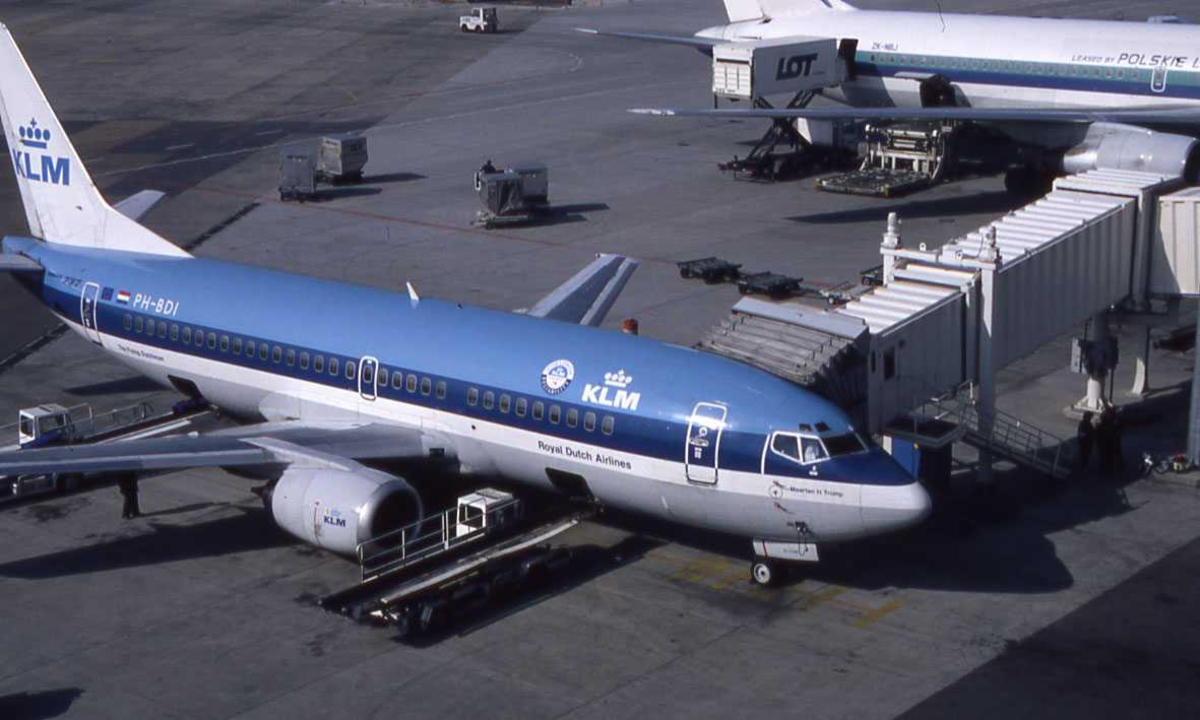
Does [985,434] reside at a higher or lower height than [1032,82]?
lower

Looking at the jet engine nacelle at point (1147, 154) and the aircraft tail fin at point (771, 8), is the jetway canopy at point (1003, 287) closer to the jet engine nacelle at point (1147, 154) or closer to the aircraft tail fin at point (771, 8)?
the jet engine nacelle at point (1147, 154)

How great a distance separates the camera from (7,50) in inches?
1550

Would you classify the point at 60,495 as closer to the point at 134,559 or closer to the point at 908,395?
the point at 134,559

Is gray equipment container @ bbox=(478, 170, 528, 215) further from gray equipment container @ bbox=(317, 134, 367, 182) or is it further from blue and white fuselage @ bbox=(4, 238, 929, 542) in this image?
blue and white fuselage @ bbox=(4, 238, 929, 542)

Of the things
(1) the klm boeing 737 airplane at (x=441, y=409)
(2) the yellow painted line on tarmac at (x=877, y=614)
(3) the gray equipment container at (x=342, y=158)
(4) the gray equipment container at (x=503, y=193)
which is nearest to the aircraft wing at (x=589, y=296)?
(1) the klm boeing 737 airplane at (x=441, y=409)

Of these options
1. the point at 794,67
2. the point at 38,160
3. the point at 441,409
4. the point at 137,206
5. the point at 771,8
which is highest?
the point at 771,8

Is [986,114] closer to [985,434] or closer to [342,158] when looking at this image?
[342,158]

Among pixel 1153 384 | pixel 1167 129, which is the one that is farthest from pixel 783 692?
pixel 1167 129

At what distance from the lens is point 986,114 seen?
192ft

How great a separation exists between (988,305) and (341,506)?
13894 mm

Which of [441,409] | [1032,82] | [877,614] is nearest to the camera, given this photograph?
[877,614]

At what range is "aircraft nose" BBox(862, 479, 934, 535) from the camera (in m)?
26.6

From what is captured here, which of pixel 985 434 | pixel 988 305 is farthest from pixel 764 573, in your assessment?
pixel 988 305

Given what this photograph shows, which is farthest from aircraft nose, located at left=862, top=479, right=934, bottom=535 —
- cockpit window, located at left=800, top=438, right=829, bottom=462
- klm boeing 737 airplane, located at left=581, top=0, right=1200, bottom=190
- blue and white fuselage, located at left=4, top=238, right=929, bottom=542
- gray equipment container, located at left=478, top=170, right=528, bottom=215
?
gray equipment container, located at left=478, top=170, right=528, bottom=215
